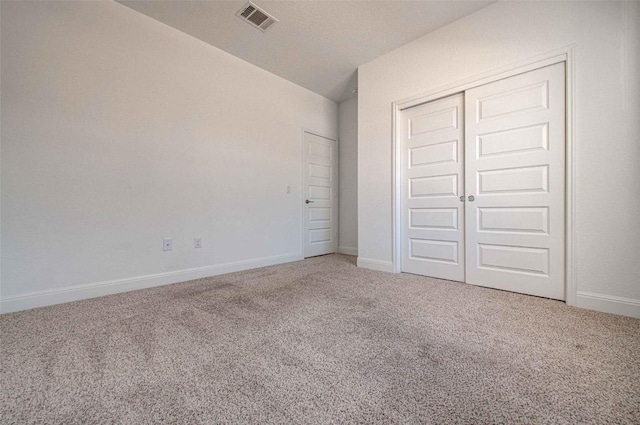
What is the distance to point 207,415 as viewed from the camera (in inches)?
36.1

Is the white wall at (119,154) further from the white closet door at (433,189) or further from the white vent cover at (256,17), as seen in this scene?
the white closet door at (433,189)

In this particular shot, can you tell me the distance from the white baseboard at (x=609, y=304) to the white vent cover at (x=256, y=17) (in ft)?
12.0

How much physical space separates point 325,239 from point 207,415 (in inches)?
141

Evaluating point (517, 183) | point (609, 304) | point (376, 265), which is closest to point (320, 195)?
point (376, 265)

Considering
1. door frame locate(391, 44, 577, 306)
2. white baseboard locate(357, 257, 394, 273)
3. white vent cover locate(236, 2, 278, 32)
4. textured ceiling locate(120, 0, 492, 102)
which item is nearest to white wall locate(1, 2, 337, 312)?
textured ceiling locate(120, 0, 492, 102)

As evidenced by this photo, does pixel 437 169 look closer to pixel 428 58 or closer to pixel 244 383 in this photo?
pixel 428 58

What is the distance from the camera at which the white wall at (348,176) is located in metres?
4.46

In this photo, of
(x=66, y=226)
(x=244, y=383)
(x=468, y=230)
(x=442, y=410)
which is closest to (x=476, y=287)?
(x=468, y=230)

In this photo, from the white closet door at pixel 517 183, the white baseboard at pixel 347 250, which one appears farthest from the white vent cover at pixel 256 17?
the white baseboard at pixel 347 250

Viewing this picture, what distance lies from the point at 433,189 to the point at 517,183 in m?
0.75

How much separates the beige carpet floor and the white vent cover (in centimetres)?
271

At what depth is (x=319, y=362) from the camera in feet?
4.05

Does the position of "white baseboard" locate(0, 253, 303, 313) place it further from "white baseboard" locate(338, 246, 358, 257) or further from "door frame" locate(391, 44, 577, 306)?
"door frame" locate(391, 44, 577, 306)

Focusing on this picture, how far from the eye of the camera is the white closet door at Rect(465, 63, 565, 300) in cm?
207
